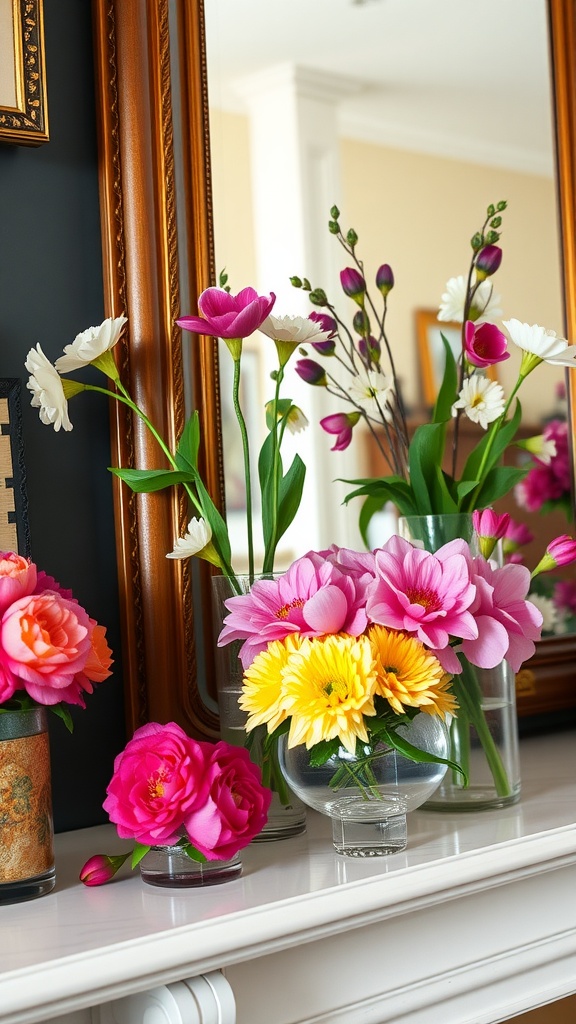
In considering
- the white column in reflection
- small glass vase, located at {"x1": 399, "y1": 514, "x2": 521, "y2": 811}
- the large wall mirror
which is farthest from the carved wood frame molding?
small glass vase, located at {"x1": 399, "y1": 514, "x2": 521, "y2": 811}

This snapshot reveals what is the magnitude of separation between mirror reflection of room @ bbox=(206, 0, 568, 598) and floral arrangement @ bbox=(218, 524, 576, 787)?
0.85 ft

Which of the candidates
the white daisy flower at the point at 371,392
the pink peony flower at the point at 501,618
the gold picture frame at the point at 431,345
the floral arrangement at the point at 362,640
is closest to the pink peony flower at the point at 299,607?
the floral arrangement at the point at 362,640

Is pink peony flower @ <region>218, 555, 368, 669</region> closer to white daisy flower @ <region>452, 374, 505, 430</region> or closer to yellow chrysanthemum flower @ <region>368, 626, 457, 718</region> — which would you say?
yellow chrysanthemum flower @ <region>368, 626, 457, 718</region>

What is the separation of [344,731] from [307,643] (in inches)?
2.7

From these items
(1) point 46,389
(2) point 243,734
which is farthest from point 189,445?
(2) point 243,734

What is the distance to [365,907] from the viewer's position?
2.35 feet

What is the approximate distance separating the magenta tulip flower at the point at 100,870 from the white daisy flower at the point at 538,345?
54cm

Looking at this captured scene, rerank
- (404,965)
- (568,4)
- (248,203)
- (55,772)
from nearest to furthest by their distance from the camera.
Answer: (404,965), (55,772), (248,203), (568,4)

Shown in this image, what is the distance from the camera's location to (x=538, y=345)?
954mm

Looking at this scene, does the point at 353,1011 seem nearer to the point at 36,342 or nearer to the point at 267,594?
the point at 267,594

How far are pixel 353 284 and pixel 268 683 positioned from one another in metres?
0.48

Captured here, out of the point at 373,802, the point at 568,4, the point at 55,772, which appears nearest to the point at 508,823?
the point at 373,802

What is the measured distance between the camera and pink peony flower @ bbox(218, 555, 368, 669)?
2.57 feet

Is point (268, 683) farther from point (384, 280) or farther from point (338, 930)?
point (384, 280)
